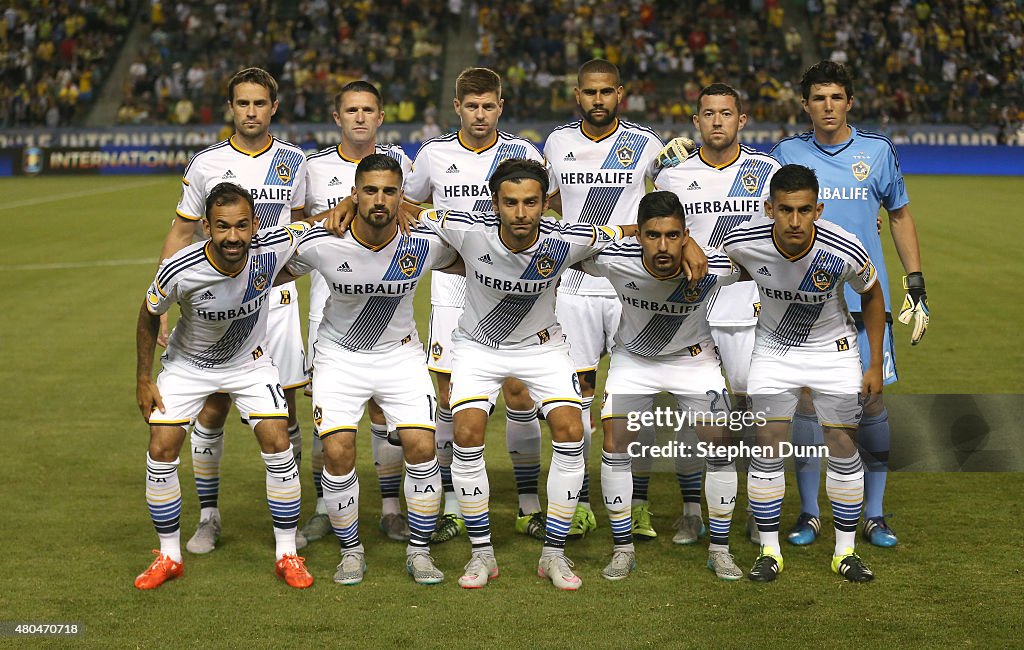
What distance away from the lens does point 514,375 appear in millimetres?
6270

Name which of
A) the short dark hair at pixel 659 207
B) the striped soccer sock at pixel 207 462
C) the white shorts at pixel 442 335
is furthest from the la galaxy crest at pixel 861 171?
the striped soccer sock at pixel 207 462

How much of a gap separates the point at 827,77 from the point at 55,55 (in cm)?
3644

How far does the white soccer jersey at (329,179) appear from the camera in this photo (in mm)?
7387

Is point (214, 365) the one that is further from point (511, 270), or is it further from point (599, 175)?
point (599, 175)

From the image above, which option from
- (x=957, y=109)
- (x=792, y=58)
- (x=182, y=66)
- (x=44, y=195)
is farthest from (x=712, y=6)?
(x=44, y=195)

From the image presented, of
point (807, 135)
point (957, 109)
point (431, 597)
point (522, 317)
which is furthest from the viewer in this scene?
point (957, 109)

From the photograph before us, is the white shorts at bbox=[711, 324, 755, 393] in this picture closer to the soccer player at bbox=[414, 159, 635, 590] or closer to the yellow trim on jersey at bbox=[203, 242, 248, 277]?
the soccer player at bbox=[414, 159, 635, 590]

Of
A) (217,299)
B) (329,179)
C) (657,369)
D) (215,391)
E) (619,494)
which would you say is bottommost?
(619,494)

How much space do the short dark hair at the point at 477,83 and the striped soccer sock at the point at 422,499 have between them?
225 cm

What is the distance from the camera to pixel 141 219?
22.8 m

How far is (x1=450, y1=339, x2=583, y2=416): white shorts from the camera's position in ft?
20.3

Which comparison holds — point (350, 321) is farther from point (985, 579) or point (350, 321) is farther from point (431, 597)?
point (985, 579)

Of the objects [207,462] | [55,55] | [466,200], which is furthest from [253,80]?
[55,55]

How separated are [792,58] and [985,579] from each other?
32.8 meters
